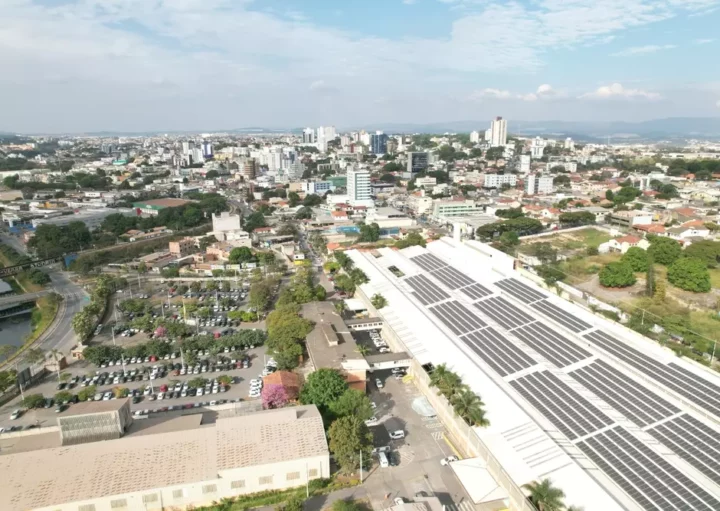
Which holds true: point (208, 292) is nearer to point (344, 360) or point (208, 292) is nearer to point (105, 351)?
point (105, 351)

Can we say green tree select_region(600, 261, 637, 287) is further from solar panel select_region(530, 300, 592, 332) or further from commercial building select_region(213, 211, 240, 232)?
commercial building select_region(213, 211, 240, 232)

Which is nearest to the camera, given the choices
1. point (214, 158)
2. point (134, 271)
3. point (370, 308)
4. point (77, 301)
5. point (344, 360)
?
point (344, 360)

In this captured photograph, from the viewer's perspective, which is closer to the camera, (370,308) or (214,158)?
(370,308)

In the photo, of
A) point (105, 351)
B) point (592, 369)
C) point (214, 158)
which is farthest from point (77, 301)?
point (214, 158)

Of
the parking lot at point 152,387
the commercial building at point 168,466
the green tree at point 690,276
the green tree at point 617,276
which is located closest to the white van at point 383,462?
the commercial building at point 168,466

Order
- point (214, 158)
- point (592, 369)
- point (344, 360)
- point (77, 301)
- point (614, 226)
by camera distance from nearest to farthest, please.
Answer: point (592, 369), point (344, 360), point (77, 301), point (614, 226), point (214, 158)

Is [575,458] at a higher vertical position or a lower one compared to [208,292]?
higher

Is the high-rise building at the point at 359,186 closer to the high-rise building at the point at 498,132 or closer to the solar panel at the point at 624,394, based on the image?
the solar panel at the point at 624,394
